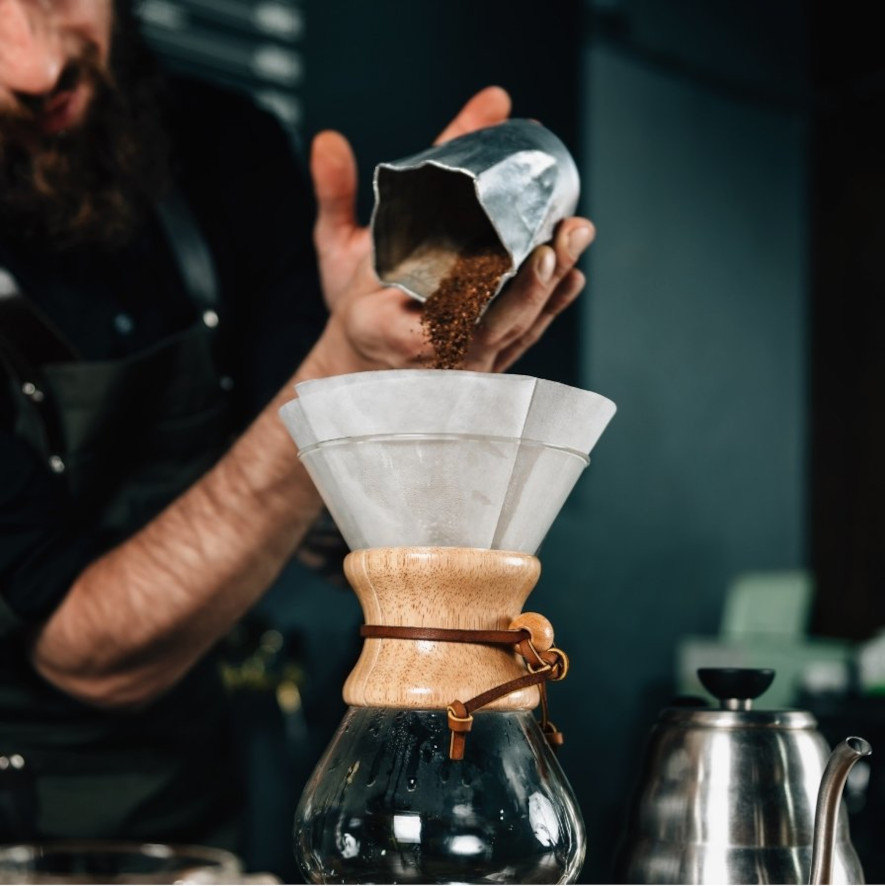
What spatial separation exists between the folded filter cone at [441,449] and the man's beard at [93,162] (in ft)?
2.64

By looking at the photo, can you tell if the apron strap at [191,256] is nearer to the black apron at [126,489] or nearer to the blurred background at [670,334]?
the black apron at [126,489]

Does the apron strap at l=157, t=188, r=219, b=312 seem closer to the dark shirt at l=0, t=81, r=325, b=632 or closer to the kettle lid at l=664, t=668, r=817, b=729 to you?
the dark shirt at l=0, t=81, r=325, b=632

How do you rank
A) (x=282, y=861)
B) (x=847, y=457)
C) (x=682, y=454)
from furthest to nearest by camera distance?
(x=847, y=457)
(x=682, y=454)
(x=282, y=861)

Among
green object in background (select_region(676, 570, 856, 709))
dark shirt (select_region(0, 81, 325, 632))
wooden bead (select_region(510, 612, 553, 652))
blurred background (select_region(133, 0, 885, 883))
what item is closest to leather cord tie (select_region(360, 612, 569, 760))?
wooden bead (select_region(510, 612, 553, 652))

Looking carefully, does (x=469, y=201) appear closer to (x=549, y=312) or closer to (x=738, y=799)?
(x=549, y=312)

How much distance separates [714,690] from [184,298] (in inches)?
36.4

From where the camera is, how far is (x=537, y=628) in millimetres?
659

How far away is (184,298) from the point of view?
1.46 meters

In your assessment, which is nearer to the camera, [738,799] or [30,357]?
[738,799]

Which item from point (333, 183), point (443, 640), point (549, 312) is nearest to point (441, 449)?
point (443, 640)

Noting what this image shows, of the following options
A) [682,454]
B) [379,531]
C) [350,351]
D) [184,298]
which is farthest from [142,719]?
[682,454]

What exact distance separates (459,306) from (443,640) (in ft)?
0.90

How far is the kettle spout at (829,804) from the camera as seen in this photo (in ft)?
2.06

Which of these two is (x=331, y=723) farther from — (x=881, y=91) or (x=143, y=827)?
(x=881, y=91)
